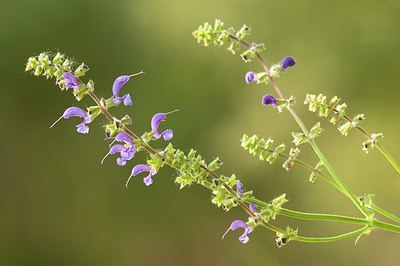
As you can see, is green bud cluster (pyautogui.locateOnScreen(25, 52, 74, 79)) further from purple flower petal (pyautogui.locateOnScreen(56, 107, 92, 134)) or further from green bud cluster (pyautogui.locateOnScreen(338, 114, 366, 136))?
green bud cluster (pyautogui.locateOnScreen(338, 114, 366, 136))

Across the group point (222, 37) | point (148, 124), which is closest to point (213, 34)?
point (222, 37)

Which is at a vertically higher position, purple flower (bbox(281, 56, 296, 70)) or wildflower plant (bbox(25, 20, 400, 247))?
purple flower (bbox(281, 56, 296, 70))

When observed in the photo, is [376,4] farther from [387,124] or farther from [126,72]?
[126,72]

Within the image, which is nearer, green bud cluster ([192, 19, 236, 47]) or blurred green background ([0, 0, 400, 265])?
green bud cluster ([192, 19, 236, 47])

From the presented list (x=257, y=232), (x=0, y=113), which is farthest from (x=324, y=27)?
(x=0, y=113)

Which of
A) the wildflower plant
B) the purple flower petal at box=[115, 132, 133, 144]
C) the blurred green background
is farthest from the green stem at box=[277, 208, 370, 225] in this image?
the blurred green background
